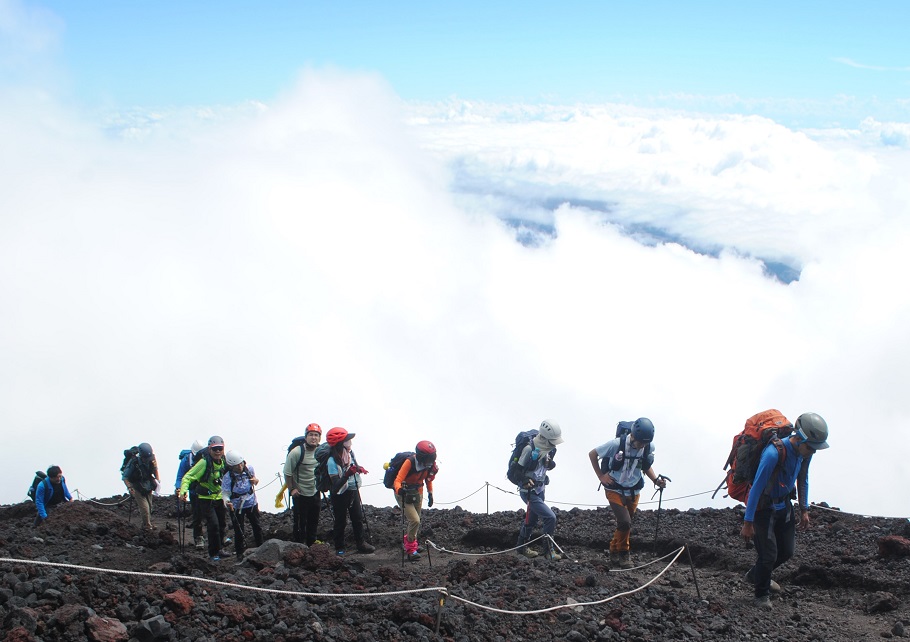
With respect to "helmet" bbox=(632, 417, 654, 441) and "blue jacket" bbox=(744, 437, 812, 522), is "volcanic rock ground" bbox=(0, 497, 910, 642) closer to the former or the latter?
"blue jacket" bbox=(744, 437, 812, 522)

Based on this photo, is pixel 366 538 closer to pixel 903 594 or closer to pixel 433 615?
pixel 433 615

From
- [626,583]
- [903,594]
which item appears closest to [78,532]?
[626,583]

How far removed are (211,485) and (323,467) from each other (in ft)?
5.84

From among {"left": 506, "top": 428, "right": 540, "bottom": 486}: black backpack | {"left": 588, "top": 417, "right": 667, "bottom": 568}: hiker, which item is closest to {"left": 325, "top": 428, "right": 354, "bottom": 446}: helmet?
{"left": 506, "top": 428, "right": 540, "bottom": 486}: black backpack

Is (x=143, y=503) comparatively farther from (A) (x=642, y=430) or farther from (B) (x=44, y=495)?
(A) (x=642, y=430)

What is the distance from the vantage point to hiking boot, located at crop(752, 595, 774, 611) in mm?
9422

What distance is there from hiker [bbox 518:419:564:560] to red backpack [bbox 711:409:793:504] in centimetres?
281

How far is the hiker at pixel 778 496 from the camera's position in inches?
348

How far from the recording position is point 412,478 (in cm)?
1219

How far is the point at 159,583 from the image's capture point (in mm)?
7996

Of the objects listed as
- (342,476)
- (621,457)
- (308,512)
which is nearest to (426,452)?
(342,476)

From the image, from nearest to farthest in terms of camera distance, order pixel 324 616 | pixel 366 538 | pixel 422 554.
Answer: pixel 324 616 → pixel 422 554 → pixel 366 538

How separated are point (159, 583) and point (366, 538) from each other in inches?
257

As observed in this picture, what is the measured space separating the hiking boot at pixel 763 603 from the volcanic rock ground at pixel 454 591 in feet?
0.27
